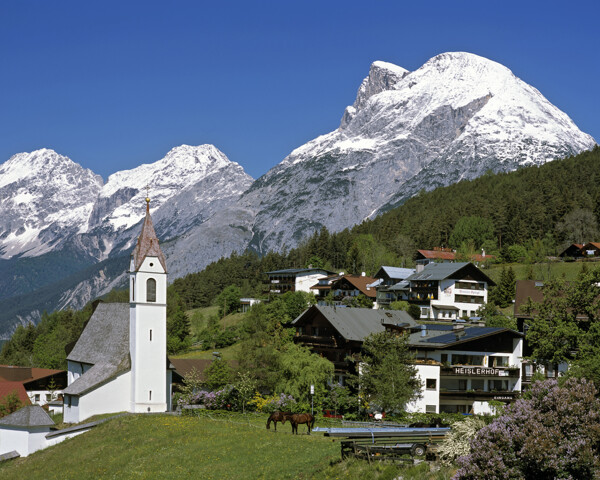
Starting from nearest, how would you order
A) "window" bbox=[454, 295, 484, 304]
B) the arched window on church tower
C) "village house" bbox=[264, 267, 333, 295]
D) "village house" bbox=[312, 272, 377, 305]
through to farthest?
the arched window on church tower → "window" bbox=[454, 295, 484, 304] → "village house" bbox=[312, 272, 377, 305] → "village house" bbox=[264, 267, 333, 295]

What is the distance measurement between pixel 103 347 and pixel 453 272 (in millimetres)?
52089

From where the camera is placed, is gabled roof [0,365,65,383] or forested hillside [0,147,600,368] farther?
forested hillside [0,147,600,368]

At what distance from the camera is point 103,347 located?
228 ft

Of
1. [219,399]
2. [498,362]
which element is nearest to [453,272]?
[498,362]

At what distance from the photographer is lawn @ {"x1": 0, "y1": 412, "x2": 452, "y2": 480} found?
32.7 metres

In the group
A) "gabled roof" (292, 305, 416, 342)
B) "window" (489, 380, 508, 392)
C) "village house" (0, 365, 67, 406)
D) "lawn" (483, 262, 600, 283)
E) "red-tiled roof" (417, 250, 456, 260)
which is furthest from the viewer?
"red-tiled roof" (417, 250, 456, 260)

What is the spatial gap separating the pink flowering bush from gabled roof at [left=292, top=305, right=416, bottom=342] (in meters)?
41.2

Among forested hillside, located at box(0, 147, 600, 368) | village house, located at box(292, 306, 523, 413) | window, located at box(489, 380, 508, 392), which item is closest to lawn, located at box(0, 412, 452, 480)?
village house, located at box(292, 306, 523, 413)

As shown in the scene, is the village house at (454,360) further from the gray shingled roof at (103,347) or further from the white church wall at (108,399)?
the gray shingled roof at (103,347)

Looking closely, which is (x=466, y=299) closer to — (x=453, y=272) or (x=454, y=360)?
(x=453, y=272)

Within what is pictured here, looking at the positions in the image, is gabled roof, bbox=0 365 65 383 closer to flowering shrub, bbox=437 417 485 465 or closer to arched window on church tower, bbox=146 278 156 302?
arched window on church tower, bbox=146 278 156 302

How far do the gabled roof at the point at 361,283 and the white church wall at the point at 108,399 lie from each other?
5789 cm

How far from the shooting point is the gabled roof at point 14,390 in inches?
3112

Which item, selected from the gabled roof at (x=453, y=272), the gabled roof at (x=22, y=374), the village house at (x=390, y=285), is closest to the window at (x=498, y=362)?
the gabled roof at (x=453, y=272)
